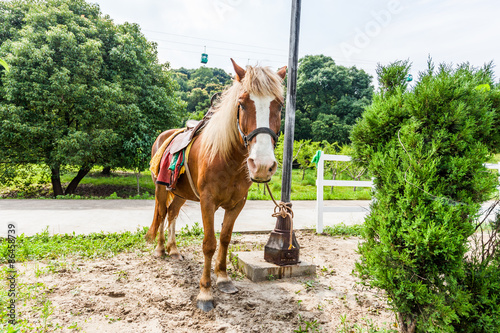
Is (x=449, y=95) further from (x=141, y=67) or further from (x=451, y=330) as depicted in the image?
(x=141, y=67)

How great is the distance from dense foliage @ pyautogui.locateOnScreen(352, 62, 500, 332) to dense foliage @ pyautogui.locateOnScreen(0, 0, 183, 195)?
989 cm

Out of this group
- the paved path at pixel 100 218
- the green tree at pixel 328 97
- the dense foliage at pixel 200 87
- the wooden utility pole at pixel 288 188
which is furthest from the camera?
the dense foliage at pixel 200 87

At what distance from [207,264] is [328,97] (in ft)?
98.2

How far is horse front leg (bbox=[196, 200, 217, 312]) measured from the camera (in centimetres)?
251

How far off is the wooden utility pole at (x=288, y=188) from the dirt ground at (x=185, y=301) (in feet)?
0.96

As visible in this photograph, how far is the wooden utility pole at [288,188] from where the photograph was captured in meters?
3.27

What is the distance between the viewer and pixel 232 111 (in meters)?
2.55

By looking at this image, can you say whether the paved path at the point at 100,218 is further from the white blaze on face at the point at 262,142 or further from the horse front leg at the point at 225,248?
the white blaze on face at the point at 262,142

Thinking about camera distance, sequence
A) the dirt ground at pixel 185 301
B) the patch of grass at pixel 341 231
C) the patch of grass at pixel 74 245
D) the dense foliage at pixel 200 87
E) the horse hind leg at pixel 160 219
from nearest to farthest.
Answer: the dirt ground at pixel 185 301 < the patch of grass at pixel 74 245 < the horse hind leg at pixel 160 219 < the patch of grass at pixel 341 231 < the dense foliage at pixel 200 87

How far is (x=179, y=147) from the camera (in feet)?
10.7

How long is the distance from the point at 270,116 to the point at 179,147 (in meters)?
1.48

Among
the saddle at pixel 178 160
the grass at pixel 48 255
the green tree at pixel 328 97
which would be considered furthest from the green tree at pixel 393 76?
the green tree at pixel 328 97

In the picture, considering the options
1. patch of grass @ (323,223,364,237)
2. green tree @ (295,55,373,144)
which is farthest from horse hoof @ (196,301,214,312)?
green tree @ (295,55,373,144)

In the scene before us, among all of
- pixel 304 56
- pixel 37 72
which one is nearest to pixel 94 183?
pixel 37 72
